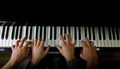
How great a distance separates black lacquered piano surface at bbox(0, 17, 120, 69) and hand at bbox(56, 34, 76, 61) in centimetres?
6

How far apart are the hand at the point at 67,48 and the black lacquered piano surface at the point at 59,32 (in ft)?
0.19

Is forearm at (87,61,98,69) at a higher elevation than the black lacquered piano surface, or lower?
lower

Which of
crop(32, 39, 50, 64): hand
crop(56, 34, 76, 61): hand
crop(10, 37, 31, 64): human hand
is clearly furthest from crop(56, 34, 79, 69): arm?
crop(10, 37, 31, 64): human hand

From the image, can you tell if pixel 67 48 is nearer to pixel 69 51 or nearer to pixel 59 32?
pixel 69 51

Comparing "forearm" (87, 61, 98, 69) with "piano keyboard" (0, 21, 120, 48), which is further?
"piano keyboard" (0, 21, 120, 48)

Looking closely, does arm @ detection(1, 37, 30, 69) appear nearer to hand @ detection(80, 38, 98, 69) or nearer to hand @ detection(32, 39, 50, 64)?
hand @ detection(32, 39, 50, 64)

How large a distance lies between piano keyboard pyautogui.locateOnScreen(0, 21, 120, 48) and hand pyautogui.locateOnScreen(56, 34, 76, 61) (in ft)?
0.20

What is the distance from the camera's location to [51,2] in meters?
1.49

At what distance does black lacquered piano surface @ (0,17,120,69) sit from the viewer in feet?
4.82

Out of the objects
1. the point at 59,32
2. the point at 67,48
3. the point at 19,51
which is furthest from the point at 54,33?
the point at 19,51

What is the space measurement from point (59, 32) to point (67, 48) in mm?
170

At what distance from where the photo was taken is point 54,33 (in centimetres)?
150

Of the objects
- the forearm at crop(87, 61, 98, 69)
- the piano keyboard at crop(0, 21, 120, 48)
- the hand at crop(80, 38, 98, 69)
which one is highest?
the piano keyboard at crop(0, 21, 120, 48)

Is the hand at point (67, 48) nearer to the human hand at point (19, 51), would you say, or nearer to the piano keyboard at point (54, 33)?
the piano keyboard at point (54, 33)
